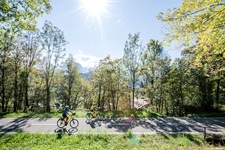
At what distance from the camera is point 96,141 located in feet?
34.8

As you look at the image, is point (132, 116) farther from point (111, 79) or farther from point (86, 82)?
point (86, 82)

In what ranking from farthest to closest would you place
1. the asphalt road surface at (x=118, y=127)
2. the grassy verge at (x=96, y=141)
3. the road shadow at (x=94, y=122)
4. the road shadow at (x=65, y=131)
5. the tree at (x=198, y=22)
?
the road shadow at (x=94, y=122) → the asphalt road surface at (x=118, y=127) → the road shadow at (x=65, y=131) → the grassy verge at (x=96, y=141) → the tree at (x=198, y=22)

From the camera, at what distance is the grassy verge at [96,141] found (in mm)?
9773

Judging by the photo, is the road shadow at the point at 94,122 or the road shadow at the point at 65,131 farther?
the road shadow at the point at 94,122

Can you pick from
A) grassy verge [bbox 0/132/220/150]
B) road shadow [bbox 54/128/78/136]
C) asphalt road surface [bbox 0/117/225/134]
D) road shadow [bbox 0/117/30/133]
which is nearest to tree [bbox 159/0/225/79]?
grassy verge [bbox 0/132/220/150]

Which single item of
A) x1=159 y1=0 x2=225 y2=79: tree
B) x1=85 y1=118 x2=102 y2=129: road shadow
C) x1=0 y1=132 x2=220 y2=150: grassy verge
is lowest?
x1=0 y1=132 x2=220 y2=150: grassy verge

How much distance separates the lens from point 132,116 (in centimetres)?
1766

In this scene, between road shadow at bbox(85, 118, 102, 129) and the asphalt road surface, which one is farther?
road shadow at bbox(85, 118, 102, 129)

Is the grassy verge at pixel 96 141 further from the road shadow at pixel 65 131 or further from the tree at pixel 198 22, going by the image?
the tree at pixel 198 22

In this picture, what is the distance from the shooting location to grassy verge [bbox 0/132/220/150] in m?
9.77

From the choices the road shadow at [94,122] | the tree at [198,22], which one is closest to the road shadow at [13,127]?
the road shadow at [94,122]

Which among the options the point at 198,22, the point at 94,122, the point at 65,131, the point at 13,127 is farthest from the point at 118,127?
the point at 198,22

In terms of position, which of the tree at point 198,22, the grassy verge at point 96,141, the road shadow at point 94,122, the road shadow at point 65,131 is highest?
the tree at point 198,22

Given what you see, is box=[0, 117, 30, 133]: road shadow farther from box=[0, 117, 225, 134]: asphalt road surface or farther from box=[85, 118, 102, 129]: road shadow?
box=[85, 118, 102, 129]: road shadow
